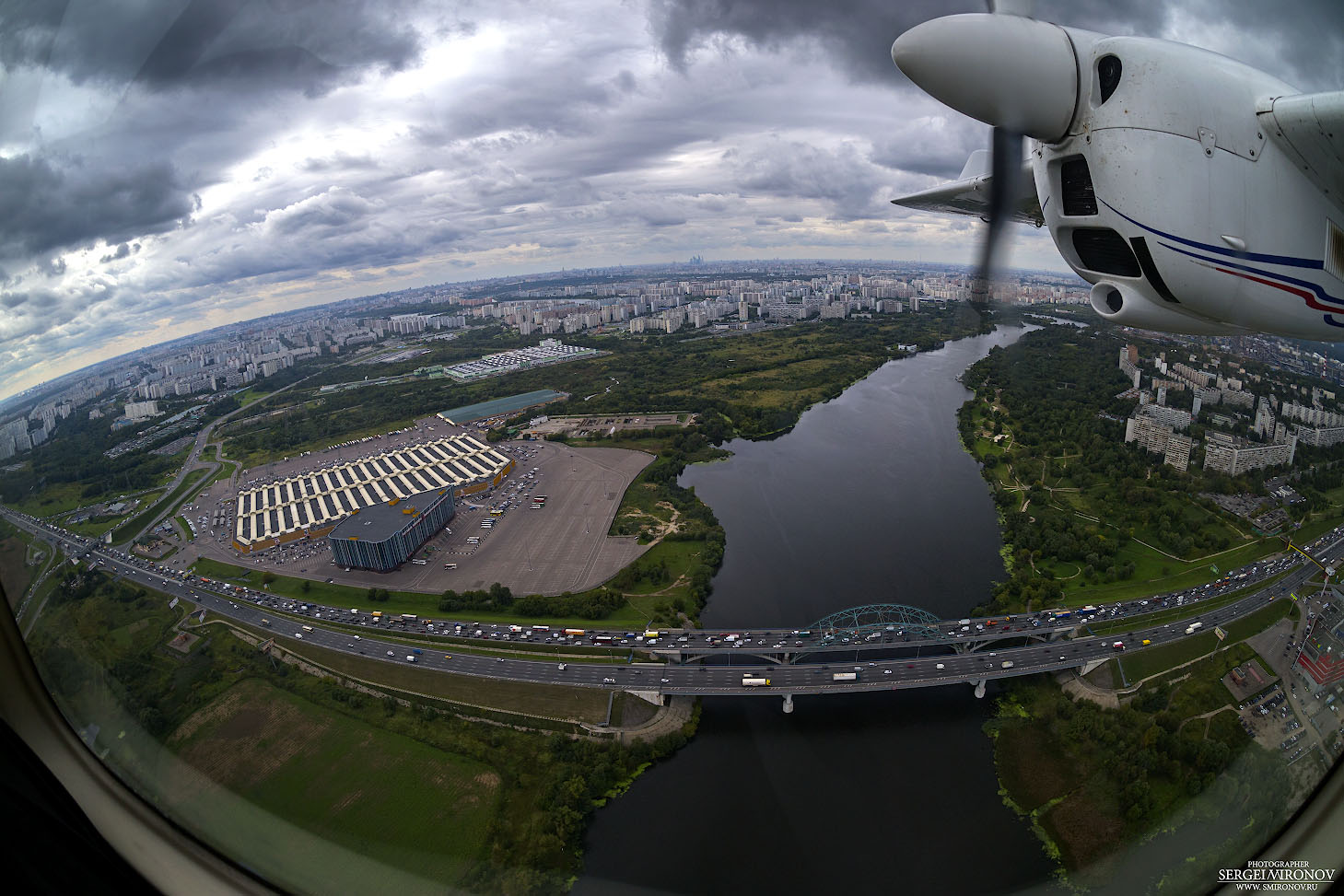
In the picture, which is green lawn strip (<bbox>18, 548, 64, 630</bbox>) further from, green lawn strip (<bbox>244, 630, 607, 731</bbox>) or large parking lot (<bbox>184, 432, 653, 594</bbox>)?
large parking lot (<bbox>184, 432, 653, 594</bbox>)

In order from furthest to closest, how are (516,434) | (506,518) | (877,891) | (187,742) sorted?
1. (516,434)
2. (506,518)
3. (877,891)
4. (187,742)

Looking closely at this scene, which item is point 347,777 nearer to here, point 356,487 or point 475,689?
point 475,689

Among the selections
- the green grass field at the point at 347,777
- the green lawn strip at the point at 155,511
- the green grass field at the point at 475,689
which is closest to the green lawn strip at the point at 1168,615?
the green grass field at the point at 475,689

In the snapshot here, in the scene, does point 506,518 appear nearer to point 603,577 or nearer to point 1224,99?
point 603,577

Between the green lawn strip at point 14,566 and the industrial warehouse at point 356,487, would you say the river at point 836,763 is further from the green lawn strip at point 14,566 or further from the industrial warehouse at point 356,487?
the industrial warehouse at point 356,487

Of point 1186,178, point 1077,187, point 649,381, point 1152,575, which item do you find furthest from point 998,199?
point 649,381

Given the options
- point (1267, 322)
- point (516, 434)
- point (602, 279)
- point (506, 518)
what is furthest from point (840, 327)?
point (602, 279)
